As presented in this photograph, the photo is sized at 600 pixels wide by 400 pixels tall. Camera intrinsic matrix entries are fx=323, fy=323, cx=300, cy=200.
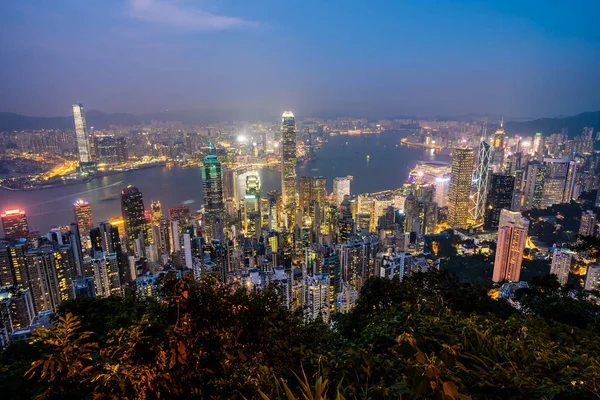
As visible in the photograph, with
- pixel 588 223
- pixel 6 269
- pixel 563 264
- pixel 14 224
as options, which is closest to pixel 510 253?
pixel 563 264

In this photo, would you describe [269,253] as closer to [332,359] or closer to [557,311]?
[557,311]

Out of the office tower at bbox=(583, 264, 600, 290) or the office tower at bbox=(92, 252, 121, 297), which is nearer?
the office tower at bbox=(583, 264, 600, 290)

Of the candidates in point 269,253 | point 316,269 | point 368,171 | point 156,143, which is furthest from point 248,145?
point 316,269

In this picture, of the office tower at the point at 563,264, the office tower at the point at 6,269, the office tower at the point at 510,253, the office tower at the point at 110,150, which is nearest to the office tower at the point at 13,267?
the office tower at the point at 6,269

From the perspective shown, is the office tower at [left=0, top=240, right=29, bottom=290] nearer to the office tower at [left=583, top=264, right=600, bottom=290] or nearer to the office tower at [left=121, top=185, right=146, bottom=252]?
the office tower at [left=121, top=185, right=146, bottom=252]

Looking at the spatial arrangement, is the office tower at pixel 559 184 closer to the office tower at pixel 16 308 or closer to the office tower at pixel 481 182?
the office tower at pixel 481 182

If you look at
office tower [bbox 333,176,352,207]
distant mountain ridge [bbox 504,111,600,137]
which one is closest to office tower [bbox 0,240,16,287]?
office tower [bbox 333,176,352,207]

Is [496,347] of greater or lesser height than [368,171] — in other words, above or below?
above
